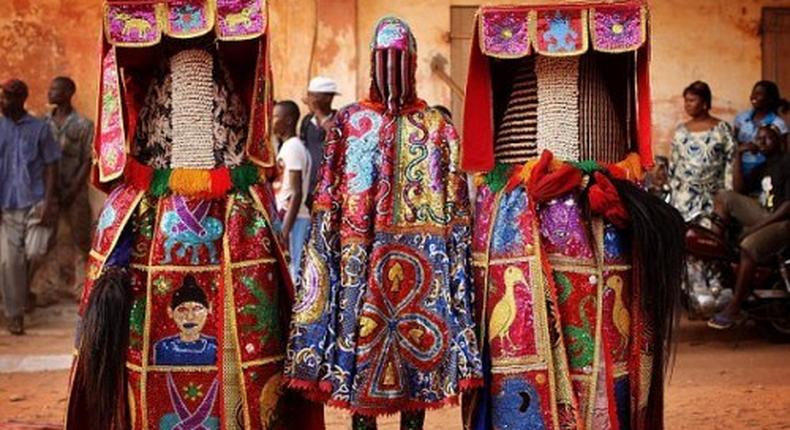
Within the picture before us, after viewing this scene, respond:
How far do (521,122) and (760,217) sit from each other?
553 centimetres

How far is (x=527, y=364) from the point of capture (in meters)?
5.52

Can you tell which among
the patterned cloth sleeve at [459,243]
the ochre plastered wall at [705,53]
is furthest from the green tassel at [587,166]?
the ochre plastered wall at [705,53]

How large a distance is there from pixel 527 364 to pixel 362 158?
105 centimetres

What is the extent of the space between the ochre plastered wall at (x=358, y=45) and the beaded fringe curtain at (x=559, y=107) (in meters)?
7.13

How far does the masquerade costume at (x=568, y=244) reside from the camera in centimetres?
553

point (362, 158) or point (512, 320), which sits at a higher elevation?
point (362, 158)

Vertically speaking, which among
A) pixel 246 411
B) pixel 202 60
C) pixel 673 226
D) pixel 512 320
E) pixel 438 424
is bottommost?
pixel 438 424

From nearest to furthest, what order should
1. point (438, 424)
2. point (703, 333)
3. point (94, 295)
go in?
point (94, 295) < point (438, 424) < point (703, 333)

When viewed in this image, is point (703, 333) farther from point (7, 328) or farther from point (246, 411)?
point (246, 411)

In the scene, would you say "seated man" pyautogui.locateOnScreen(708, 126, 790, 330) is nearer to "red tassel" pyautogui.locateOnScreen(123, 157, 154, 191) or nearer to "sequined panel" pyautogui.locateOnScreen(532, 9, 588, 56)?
"sequined panel" pyautogui.locateOnScreen(532, 9, 588, 56)

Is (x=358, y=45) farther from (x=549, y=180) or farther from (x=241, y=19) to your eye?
(x=549, y=180)

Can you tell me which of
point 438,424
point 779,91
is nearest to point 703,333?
point 779,91

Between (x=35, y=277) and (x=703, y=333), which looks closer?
(x=703, y=333)

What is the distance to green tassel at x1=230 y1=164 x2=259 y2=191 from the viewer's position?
571cm
